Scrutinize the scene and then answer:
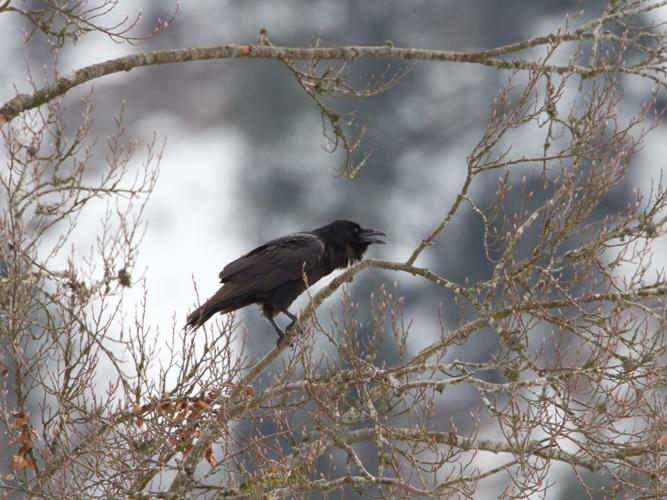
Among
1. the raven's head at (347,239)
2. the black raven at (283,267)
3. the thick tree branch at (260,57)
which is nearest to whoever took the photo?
the thick tree branch at (260,57)

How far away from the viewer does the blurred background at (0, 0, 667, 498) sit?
7294 cm

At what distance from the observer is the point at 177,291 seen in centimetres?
7388

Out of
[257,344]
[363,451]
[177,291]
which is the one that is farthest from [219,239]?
[363,451]

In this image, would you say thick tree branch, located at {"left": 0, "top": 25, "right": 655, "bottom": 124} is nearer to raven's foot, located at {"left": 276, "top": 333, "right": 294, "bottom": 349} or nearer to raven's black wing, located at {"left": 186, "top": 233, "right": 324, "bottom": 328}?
raven's black wing, located at {"left": 186, "top": 233, "right": 324, "bottom": 328}

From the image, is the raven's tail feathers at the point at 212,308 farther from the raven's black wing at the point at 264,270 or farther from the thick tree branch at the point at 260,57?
the thick tree branch at the point at 260,57

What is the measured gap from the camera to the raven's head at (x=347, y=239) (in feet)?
39.2

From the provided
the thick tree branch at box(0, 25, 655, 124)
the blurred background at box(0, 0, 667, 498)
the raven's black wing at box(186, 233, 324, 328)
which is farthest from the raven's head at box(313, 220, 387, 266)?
the blurred background at box(0, 0, 667, 498)

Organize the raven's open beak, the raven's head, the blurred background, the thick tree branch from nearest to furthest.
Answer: the thick tree branch, the raven's head, the raven's open beak, the blurred background

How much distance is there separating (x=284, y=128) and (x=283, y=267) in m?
72.8

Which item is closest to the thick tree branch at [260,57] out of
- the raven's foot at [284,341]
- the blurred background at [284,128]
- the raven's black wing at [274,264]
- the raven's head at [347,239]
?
the raven's black wing at [274,264]

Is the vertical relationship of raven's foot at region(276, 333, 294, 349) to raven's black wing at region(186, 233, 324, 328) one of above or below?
below

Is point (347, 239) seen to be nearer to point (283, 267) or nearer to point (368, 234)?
point (368, 234)

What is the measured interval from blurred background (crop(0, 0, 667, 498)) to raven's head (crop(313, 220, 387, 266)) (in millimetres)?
50463

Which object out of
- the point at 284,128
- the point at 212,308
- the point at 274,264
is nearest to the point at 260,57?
the point at 274,264
